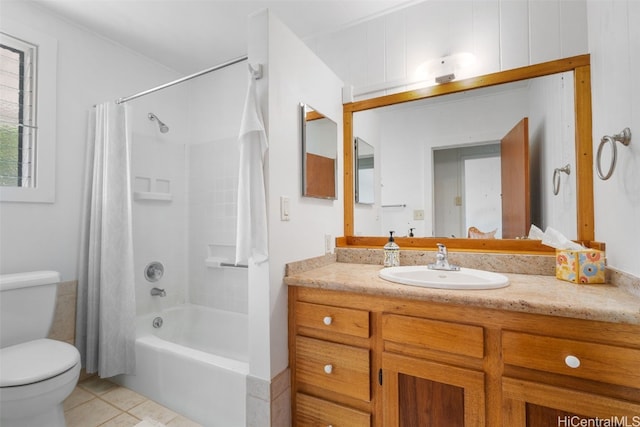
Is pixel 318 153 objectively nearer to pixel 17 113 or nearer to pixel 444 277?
pixel 444 277

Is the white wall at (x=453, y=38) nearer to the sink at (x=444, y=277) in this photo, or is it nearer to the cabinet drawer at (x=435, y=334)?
the sink at (x=444, y=277)

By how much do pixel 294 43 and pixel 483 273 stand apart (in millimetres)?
1432

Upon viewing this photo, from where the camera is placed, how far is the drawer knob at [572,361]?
0.87 m

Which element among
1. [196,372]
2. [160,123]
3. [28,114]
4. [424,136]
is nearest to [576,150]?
[424,136]

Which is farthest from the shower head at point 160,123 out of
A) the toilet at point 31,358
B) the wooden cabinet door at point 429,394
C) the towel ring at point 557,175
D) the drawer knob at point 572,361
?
the drawer knob at point 572,361

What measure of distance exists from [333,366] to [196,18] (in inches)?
89.3

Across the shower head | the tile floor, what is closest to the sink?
the tile floor

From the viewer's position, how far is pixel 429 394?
108cm

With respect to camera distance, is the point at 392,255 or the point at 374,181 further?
the point at 374,181

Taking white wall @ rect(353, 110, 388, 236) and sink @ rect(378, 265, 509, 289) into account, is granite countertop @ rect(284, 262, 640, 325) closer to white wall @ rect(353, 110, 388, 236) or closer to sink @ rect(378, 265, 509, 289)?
sink @ rect(378, 265, 509, 289)

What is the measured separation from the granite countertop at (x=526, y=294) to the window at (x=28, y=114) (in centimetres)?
176

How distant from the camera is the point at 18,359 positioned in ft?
4.49

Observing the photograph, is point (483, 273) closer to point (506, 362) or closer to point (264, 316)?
point (506, 362)

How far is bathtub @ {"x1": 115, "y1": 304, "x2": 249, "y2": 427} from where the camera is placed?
1.47 m
